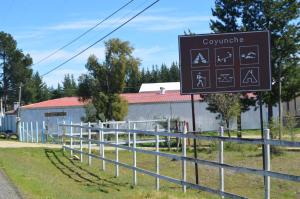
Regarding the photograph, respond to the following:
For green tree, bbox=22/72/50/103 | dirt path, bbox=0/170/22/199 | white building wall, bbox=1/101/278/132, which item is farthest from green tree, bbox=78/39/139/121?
green tree, bbox=22/72/50/103

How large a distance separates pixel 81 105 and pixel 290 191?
55.8 m

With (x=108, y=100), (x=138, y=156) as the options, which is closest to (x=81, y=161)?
(x=138, y=156)

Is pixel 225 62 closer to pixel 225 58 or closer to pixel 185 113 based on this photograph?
pixel 225 58

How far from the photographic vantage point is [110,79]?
189ft

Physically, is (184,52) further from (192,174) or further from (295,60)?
(295,60)

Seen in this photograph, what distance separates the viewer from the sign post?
1337cm

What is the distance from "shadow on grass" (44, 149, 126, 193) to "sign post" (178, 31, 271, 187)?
11.0ft

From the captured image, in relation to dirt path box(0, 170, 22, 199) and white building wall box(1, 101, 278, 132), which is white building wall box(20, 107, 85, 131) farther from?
dirt path box(0, 170, 22, 199)

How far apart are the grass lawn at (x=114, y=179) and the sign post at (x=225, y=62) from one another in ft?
8.83

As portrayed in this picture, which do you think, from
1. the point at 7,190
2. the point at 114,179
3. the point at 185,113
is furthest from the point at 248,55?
the point at 185,113

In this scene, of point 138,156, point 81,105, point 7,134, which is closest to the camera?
point 138,156

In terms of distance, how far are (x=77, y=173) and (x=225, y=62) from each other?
6.88m

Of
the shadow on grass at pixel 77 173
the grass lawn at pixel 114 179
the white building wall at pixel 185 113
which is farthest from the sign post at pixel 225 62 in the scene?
the white building wall at pixel 185 113

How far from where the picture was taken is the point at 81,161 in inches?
855
